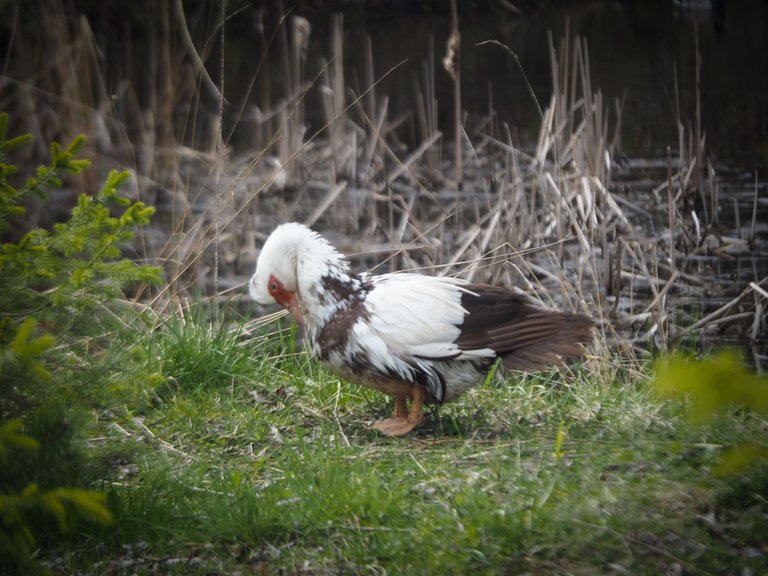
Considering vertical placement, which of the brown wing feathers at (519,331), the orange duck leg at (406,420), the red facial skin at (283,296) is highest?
the red facial skin at (283,296)

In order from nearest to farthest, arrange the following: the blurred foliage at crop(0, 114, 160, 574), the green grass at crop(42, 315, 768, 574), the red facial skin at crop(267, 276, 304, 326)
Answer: the blurred foliage at crop(0, 114, 160, 574) → the green grass at crop(42, 315, 768, 574) → the red facial skin at crop(267, 276, 304, 326)

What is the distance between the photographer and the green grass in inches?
122

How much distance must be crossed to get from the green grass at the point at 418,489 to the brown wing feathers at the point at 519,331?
0.31 meters

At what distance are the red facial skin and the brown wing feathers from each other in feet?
2.34

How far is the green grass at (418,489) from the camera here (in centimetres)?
310

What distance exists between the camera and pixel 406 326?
13.6 feet

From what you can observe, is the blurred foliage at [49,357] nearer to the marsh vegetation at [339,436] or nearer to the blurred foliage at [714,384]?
the marsh vegetation at [339,436]

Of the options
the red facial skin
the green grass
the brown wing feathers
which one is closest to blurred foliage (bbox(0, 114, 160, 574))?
the green grass

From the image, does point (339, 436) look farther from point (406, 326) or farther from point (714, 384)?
point (714, 384)

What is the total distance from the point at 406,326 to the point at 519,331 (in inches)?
18.5

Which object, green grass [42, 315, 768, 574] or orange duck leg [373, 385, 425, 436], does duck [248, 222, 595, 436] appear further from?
green grass [42, 315, 768, 574]

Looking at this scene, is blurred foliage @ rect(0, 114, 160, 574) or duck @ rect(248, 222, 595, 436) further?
duck @ rect(248, 222, 595, 436)

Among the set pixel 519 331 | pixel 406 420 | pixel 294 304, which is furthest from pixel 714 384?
pixel 294 304

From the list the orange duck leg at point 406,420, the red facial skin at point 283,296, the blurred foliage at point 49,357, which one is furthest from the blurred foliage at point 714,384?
the red facial skin at point 283,296
